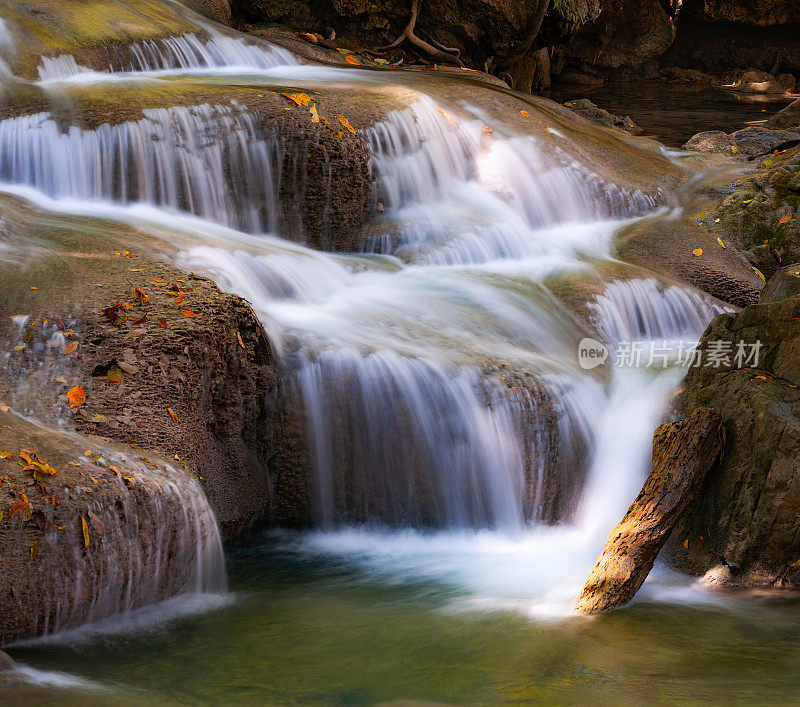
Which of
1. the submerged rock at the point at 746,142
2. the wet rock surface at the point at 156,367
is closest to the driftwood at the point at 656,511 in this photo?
the wet rock surface at the point at 156,367

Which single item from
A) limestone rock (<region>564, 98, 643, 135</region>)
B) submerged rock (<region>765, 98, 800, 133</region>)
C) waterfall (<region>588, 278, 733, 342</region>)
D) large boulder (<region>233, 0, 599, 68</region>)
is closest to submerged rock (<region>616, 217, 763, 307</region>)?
waterfall (<region>588, 278, 733, 342</region>)

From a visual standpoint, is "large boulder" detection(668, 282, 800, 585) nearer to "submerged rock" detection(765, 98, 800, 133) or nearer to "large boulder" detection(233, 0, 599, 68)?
"submerged rock" detection(765, 98, 800, 133)

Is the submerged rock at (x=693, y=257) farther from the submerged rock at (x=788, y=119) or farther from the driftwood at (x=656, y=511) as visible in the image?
the submerged rock at (x=788, y=119)

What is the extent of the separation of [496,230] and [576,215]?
1.21m

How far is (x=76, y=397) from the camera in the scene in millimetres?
4223

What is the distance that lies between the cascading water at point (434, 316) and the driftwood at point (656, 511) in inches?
8.7

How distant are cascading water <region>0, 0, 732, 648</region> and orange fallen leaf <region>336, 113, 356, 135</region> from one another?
19 cm

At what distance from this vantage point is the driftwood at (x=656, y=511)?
4156 mm

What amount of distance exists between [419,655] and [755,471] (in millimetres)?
1930

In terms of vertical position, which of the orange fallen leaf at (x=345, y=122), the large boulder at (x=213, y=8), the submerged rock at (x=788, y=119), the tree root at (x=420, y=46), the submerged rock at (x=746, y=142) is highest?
the tree root at (x=420, y=46)

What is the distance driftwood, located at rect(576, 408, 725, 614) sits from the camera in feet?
13.6

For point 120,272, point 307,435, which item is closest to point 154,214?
point 120,272

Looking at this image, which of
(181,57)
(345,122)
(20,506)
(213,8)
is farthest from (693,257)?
(213,8)

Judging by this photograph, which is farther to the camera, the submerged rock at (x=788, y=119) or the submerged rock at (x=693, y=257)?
the submerged rock at (x=788, y=119)
